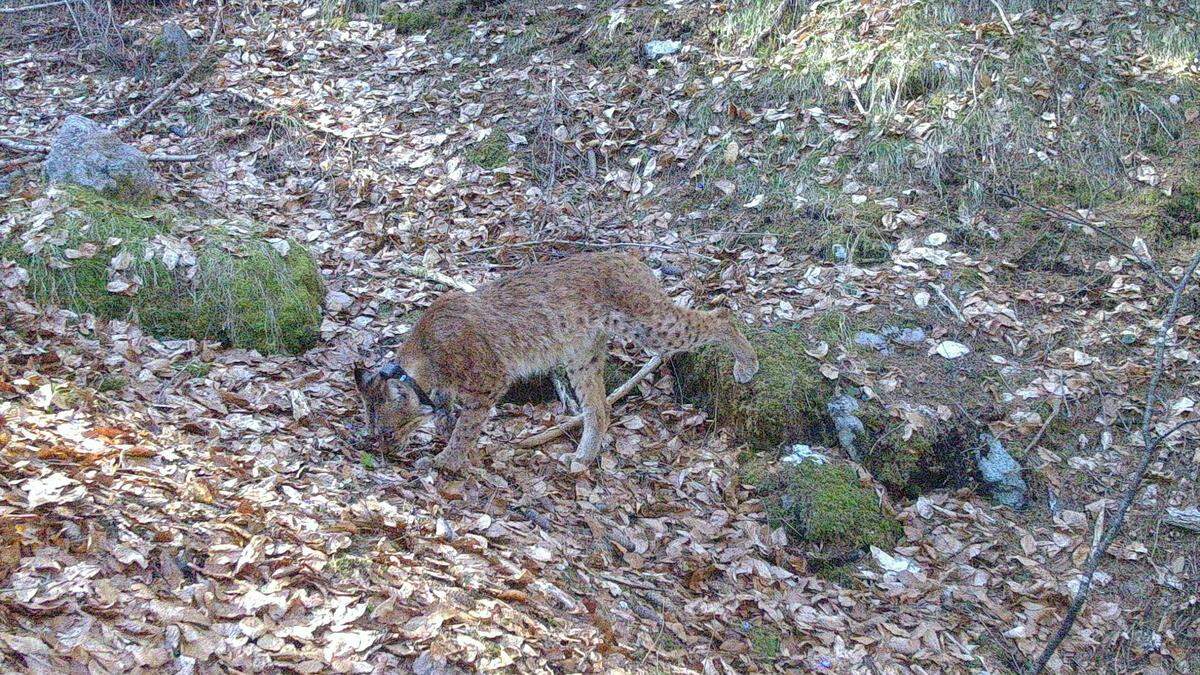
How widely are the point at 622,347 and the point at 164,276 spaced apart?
10.9ft

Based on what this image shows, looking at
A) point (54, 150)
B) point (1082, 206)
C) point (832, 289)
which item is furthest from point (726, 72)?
point (54, 150)

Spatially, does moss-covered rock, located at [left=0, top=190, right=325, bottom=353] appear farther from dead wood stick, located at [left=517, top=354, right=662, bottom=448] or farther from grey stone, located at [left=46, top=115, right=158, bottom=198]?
dead wood stick, located at [left=517, top=354, right=662, bottom=448]

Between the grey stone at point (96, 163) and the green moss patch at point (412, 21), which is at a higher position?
the green moss patch at point (412, 21)

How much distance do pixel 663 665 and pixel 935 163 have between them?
17.3 feet

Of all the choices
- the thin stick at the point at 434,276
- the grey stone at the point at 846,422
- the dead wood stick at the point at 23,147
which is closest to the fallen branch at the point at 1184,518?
the grey stone at the point at 846,422

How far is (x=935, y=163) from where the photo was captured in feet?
26.2

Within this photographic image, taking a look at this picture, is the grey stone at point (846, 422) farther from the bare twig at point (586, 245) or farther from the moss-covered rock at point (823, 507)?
the bare twig at point (586, 245)

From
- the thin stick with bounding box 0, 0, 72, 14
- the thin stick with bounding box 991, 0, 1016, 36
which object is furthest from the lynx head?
the thin stick with bounding box 0, 0, 72, 14

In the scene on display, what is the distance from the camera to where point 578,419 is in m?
6.70

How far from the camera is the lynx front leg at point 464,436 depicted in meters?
5.88

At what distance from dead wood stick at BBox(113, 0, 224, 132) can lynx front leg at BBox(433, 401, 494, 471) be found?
5123 mm

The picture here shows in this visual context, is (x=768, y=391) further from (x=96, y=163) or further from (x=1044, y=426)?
(x=96, y=163)

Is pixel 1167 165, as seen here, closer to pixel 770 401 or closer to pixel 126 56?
pixel 770 401

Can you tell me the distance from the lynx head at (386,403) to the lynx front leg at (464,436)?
28 cm
